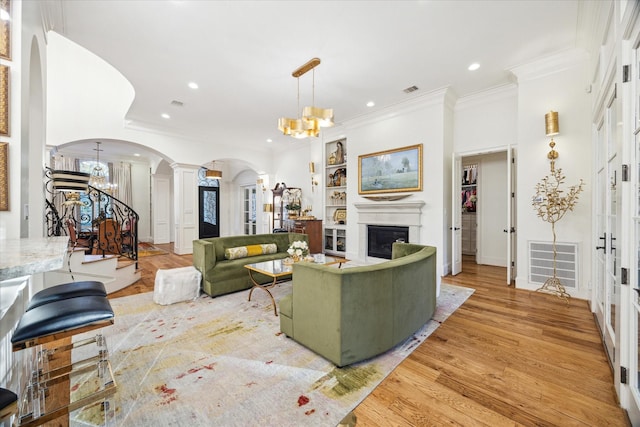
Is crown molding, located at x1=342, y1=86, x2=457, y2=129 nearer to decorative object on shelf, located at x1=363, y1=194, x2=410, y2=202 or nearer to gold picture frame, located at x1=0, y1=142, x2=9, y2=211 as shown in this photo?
decorative object on shelf, located at x1=363, y1=194, x2=410, y2=202

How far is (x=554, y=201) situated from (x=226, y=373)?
14.5 feet

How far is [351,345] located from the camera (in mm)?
2059

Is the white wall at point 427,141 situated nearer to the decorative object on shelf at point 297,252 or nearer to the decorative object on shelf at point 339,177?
the decorative object on shelf at point 339,177

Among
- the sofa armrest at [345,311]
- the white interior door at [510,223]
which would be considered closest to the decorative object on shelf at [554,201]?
the white interior door at [510,223]

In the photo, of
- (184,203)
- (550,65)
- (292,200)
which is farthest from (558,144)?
(184,203)

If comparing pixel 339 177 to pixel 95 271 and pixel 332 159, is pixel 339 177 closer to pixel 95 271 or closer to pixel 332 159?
pixel 332 159

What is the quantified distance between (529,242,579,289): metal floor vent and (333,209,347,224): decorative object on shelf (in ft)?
12.5

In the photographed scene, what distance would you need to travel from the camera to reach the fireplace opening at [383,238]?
5.37 metres

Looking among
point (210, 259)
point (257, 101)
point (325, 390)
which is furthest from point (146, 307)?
point (257, 101)

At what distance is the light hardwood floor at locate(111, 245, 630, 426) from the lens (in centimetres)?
163

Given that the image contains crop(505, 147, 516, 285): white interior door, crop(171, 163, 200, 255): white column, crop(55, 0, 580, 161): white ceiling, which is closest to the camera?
crop(55, 0, 580, 161): white ceiling

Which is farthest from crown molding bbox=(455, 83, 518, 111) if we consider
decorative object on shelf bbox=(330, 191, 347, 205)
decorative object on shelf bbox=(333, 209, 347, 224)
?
decorative object on shelf bbox=(333, 209, 347, 224)

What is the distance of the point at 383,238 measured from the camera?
570cm

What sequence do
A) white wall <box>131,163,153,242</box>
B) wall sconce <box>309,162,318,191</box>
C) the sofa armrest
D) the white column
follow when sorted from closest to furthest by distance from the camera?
the sofa armrest
the white column
wall sconce <box>309,162,318,191</box>
white wall <box>131,163,153,242</box>
